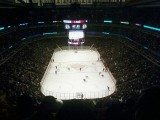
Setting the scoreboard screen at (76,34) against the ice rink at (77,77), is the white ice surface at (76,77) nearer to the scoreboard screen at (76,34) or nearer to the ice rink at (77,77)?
the ice rink at (77,77)

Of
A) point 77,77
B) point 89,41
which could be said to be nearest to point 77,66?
point 77,77

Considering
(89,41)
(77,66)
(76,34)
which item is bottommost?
(77,66)

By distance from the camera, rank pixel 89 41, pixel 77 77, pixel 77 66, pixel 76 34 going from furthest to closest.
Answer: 1. pixel 89 41
2. pixel 76 34
3. pixel 77 66
4. pixel 77 77

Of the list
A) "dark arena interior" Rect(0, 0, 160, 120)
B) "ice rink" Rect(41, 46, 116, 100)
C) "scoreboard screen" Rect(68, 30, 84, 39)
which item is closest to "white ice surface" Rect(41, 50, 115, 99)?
"ice rink" Rect(41, 46, 116, 100)

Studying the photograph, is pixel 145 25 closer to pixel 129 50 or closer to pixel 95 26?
pixel 129 50

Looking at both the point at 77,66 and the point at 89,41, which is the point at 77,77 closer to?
the point at 77,66

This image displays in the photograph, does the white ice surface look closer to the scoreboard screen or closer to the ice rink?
the ice rink
